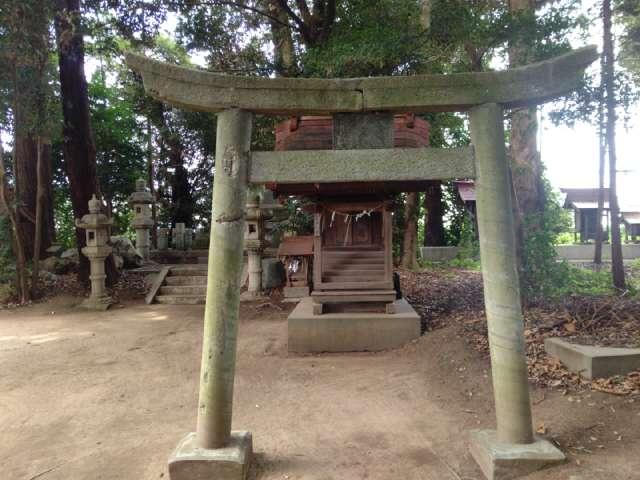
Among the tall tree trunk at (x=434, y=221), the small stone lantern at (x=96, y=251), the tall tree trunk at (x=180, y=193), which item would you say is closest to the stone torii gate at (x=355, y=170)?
the small stone lantern at (x=96, y=251)

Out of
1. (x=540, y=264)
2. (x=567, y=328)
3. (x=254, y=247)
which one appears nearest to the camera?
(x=567, y=328)

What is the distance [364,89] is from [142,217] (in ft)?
45.2

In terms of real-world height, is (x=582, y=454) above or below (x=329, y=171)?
below

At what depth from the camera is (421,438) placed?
13.7ft

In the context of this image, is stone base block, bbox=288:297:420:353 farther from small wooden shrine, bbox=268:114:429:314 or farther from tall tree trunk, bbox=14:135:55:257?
tall tree trunk, bbox=14:135:55:257

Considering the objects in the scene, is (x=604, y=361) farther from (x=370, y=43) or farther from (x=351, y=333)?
(x=370, y=43)

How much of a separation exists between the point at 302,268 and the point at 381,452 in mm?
7794

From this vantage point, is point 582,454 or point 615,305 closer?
point 582,454

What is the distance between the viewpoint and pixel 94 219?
37.7 feet

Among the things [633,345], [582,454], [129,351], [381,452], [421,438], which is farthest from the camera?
[129,351]

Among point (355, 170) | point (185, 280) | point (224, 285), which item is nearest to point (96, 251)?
point (185, 280)

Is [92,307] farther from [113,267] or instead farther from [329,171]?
[329,171]

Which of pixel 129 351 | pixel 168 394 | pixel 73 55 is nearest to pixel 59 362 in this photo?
pixel 129 351

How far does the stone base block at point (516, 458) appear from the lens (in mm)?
3264
